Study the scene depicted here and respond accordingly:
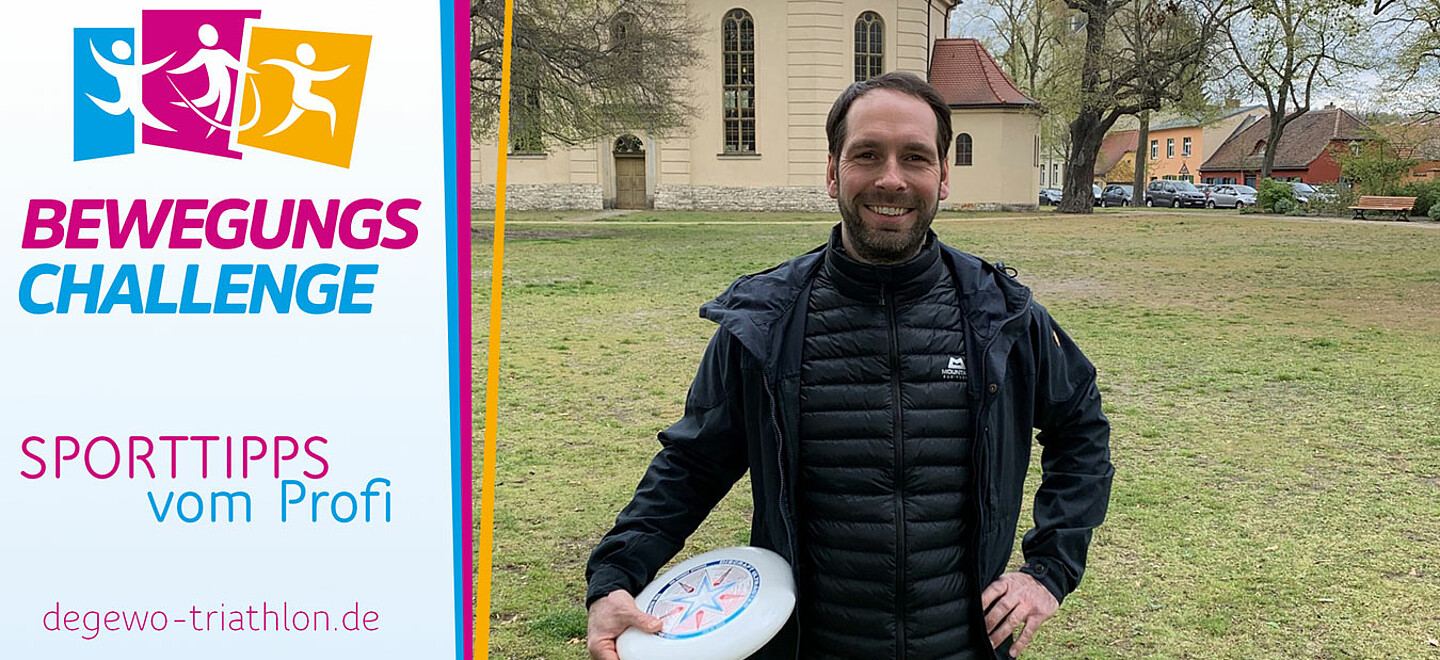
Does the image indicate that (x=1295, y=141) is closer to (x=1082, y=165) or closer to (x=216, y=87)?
(x=1082, y=165)

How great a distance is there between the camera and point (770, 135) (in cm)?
4544

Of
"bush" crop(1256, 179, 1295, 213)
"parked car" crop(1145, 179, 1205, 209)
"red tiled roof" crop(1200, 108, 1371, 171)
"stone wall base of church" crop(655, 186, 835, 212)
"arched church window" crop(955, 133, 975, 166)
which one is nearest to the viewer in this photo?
"bush" crop(1256, 179, 1295, 213)

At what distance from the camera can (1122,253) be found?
81.5 ft

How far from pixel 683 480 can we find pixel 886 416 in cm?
45

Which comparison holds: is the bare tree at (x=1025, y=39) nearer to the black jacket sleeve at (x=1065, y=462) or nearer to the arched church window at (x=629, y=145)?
the arched church window at (x=629, y=145)

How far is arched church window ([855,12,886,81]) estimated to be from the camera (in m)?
45.5

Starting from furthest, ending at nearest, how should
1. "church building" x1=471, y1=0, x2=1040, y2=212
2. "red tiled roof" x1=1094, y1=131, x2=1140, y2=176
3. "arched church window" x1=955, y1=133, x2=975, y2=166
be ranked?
"red tiled roof" x1=1094, y1=131, x2=1140, y2=176 → "arched church window" x1=955, y1=133, x2=975, y2=166 → "church building" x1=471, y1=0, x2=1040, y2=212

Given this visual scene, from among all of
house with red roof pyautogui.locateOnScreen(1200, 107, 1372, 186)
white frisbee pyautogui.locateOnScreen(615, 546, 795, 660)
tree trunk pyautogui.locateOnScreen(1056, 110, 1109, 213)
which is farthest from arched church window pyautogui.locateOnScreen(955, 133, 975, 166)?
white frisbee pyautogui.locateOnScreen(615, 546, 795, 660)

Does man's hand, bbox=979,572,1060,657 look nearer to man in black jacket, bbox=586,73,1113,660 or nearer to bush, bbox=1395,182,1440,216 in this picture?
man in black jacket, bbox=586,73,1113,660

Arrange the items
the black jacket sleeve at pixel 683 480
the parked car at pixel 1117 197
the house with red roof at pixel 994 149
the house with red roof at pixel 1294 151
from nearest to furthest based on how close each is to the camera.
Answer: the black jacket sleeve at pixel 683 480 < the house with red roof at pixel 994 149 < the parked car at pixel 1117 197 < the house with red roof at pixel 1294 151

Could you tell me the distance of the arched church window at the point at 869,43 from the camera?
4553cm

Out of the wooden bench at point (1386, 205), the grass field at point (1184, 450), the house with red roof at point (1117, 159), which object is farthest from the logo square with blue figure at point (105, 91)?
the house with red roof at point (1117, 159)

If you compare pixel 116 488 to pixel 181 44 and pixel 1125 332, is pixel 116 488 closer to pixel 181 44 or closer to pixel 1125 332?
pixel 181 44

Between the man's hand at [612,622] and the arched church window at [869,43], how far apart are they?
44762 mm
